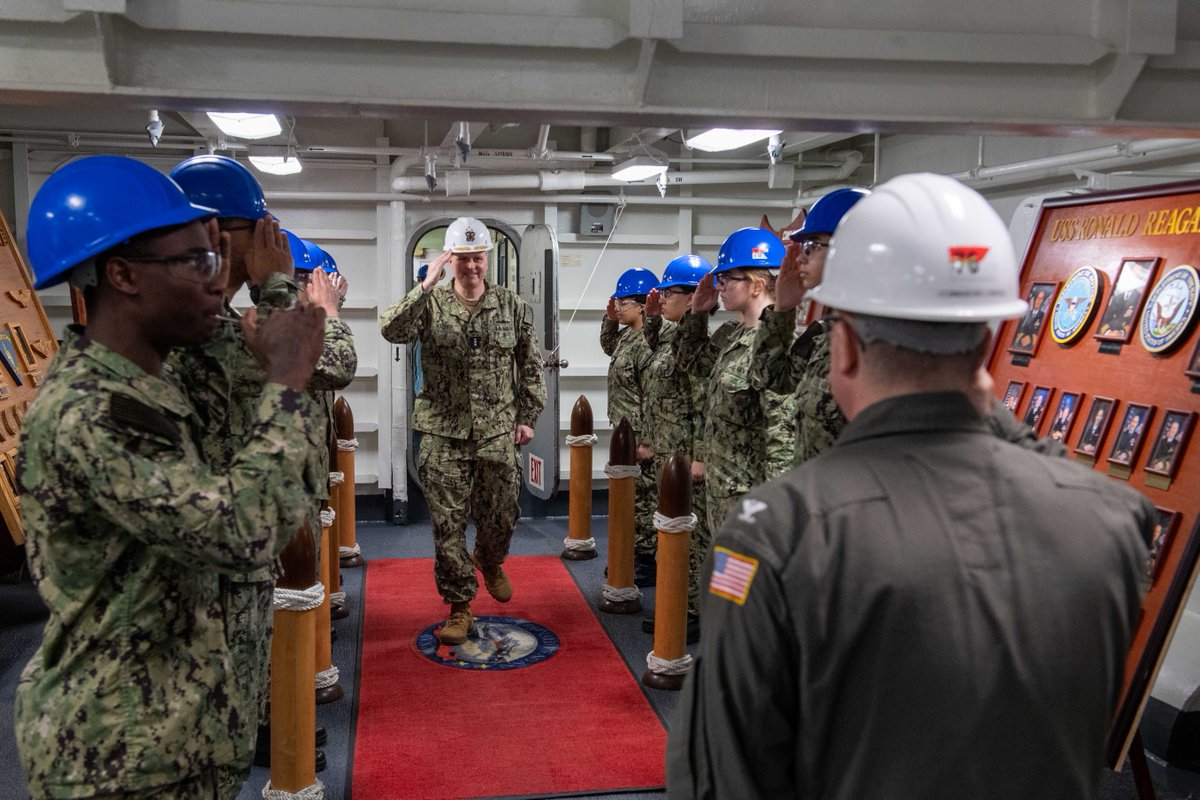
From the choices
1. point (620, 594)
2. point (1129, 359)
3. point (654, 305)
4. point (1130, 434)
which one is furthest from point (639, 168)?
point (1130, 434)

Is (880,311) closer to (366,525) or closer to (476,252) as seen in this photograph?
Answer: (476,252)

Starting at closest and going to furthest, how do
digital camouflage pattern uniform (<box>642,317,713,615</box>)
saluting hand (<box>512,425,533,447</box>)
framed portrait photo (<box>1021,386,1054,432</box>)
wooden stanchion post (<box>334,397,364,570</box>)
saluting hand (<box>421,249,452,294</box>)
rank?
framed portrait photo (<box>1021,386,1054,432</box>) → saluting hand (<box>421,249,452,294</box>) → saluting hand (<box>512,425,533,447</box>) → digital camouflage pattern uniform (<box>642,317,713,615</box>) → wooden stanchion post (<box>334,397,364,570</box>)

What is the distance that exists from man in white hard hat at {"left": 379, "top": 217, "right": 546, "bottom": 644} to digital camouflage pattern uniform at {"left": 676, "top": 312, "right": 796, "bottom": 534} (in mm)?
1287

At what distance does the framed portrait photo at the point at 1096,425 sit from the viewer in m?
3.38

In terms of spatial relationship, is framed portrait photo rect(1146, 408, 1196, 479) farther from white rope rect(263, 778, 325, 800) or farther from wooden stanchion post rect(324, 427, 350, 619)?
wooden stanchion post rect(324, 427, 350, 619)

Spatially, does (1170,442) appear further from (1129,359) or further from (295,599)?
(295,599)

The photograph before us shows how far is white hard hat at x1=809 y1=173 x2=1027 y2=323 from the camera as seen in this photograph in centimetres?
132

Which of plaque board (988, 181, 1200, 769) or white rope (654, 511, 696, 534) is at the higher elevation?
plaque board (988, 181, 1200, 769)

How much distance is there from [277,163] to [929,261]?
23.7ft

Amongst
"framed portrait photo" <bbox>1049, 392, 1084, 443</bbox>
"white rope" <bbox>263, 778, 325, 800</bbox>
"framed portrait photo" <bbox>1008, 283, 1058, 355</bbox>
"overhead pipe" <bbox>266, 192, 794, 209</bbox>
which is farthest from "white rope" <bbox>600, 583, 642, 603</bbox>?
"overhead pipe" <bbox>266, 192, 794, 209</bbox>

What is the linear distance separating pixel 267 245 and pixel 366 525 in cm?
633

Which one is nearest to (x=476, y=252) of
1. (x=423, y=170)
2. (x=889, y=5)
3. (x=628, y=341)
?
(x=628, y=341)

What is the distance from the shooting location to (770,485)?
1296 millimetres

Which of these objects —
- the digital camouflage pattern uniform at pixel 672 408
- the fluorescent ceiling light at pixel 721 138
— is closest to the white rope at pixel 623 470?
the digital camouflage pattern uniform at pixel 672 408
